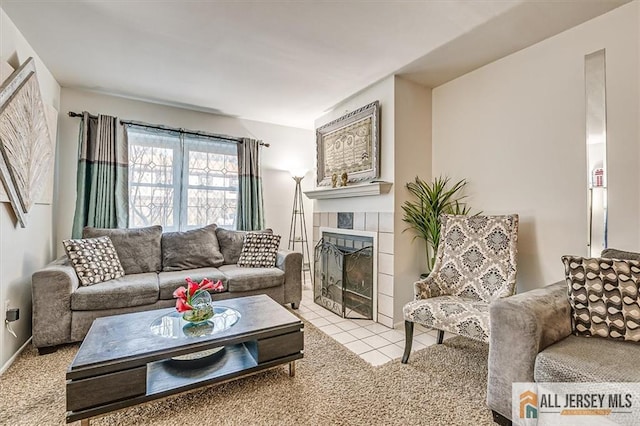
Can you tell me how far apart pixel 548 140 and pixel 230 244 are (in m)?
3.23

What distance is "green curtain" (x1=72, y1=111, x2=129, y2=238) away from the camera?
3.09 meters

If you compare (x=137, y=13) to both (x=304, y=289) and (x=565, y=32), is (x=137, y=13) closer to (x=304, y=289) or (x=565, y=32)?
(x=565, y=32)

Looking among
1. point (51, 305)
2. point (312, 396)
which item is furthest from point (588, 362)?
point (51, 305)

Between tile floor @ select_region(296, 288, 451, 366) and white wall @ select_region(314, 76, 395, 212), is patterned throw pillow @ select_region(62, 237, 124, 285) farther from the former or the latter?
white wall @ select_region(314, 76, 395, 212)

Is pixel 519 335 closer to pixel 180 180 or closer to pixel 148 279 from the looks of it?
pixel 148 279

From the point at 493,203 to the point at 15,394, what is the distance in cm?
361

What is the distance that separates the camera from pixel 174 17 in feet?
6.59

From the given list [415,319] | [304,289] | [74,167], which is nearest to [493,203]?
[415,319]

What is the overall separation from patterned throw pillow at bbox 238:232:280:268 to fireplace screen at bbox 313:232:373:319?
2.11ft

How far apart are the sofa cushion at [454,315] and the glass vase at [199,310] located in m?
1.34

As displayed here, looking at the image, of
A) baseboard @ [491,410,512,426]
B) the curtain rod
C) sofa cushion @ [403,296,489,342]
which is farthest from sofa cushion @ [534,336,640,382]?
the curtain rod

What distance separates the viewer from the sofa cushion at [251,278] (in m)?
2.85

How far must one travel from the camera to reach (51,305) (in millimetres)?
2205

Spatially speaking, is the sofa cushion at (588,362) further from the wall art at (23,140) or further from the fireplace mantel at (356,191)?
the wall art at (23,140)
